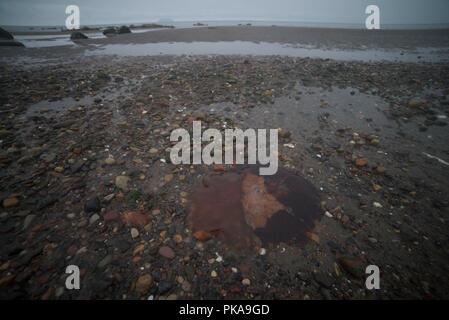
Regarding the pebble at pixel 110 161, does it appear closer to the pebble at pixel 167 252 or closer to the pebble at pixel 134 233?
the pebble at pixel 134 233

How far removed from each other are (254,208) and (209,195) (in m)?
0.73

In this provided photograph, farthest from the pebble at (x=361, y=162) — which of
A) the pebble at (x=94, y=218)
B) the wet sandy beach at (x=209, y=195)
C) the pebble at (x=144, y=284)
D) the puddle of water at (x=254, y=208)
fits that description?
the pebble at (x=94, y=218)

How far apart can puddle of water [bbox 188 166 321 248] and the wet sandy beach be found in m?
0.03

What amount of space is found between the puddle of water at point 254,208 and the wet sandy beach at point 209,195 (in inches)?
1.2

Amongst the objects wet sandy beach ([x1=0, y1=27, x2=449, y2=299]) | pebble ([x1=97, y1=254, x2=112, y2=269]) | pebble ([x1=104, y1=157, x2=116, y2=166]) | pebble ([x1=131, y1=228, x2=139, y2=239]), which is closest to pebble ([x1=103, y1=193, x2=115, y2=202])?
wet sandy beach ([x1=0, y1=27, x2=449, y2=299])

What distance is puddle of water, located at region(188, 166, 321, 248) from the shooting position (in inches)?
109

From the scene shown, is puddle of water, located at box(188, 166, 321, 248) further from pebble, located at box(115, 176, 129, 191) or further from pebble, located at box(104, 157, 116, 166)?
pebble, located at box(104, 157, 116, 166)

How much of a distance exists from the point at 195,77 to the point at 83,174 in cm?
574

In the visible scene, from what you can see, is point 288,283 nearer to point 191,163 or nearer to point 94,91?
point 191,163

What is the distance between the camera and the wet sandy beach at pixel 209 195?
2346 millimetres

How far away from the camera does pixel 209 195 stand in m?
3.36

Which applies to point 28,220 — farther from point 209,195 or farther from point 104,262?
point 209,195

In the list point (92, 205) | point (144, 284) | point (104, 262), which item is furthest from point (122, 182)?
point (144, 284)
